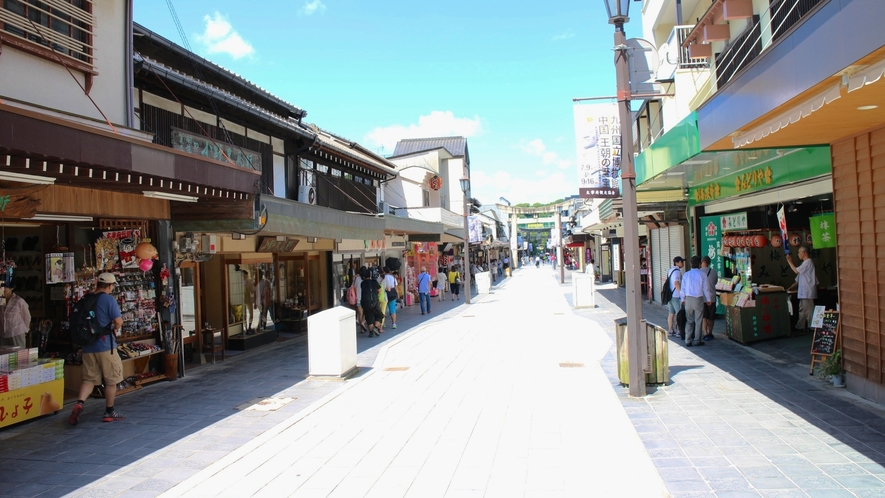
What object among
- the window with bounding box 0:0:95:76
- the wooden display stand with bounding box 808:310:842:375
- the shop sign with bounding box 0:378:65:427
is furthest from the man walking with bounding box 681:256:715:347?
the window with bounding box 0:0:95:76

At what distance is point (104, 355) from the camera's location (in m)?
6.86

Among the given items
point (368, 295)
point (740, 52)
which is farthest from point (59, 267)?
point (740, 52)

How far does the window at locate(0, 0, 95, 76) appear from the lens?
6.93 metres

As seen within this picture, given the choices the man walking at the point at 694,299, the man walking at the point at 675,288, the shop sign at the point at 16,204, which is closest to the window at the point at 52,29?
the shop sign at the point at 16,204

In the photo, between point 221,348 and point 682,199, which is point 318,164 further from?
point 682,199

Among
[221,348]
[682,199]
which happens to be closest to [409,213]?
[682,199]

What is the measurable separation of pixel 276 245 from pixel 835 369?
449 inches

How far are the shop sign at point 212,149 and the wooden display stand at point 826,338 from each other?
916cm

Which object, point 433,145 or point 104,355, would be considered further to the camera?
point 433,145

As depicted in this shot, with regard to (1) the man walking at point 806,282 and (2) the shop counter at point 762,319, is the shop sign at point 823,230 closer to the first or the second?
(1) the man walking at point 806,282

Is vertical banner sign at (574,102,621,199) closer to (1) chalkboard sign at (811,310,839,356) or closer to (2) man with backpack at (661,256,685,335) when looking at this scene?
(2) man with backpack at (661,256,685,335)

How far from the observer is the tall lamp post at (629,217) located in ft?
23.2

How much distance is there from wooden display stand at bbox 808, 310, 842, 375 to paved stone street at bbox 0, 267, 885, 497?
1.25ft

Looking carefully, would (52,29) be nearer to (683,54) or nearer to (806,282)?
(806,282)
